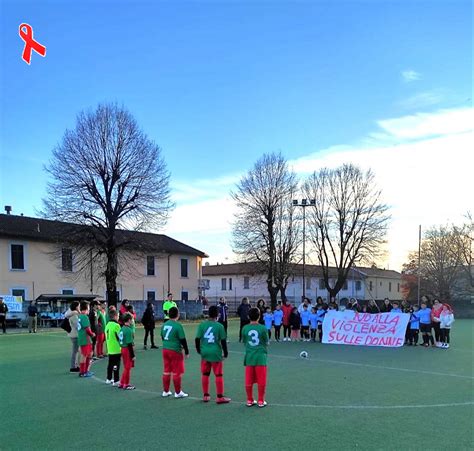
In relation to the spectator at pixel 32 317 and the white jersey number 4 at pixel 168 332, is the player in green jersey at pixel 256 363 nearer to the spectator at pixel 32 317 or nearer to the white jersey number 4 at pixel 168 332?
the white jersey number 4 at pixel 168 332

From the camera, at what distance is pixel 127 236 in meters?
39.0

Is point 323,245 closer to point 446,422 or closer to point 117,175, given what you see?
point 117,175

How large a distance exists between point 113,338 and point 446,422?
22.2ft

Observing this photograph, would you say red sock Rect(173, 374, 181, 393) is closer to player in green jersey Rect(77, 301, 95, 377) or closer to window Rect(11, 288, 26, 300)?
player in green jersey Rect(77, 301, 95, 377)

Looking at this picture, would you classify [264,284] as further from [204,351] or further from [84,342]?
[204,351]

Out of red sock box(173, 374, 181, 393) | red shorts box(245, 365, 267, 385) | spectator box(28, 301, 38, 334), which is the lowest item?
spectator box(28, 301, 38, 334)

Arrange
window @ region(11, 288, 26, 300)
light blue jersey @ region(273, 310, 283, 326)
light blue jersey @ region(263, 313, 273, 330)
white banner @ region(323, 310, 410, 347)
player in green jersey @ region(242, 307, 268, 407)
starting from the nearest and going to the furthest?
player in green jersey @ region(242, 307, 268, 407), white banner @ region(323, 310, 410, 347), light blue jersey @ region(273, 310, 283, 326), light blue jersey @ region(263, 313, 273, 330), window @ region(11, 288, 26, 300)

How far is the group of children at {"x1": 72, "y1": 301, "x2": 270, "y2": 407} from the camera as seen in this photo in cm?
852

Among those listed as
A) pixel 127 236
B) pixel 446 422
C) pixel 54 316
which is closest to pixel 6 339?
pixel 54 316

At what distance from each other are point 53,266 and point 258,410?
37.2 metres

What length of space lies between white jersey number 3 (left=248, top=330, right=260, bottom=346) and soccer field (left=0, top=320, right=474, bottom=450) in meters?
1.12

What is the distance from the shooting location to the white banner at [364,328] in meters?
19.0

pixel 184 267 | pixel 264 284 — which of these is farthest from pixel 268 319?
pixel 264 284

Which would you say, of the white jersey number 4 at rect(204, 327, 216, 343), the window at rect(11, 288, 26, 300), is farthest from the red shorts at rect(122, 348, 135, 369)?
the window at rect(11, 288, 26, 300)
